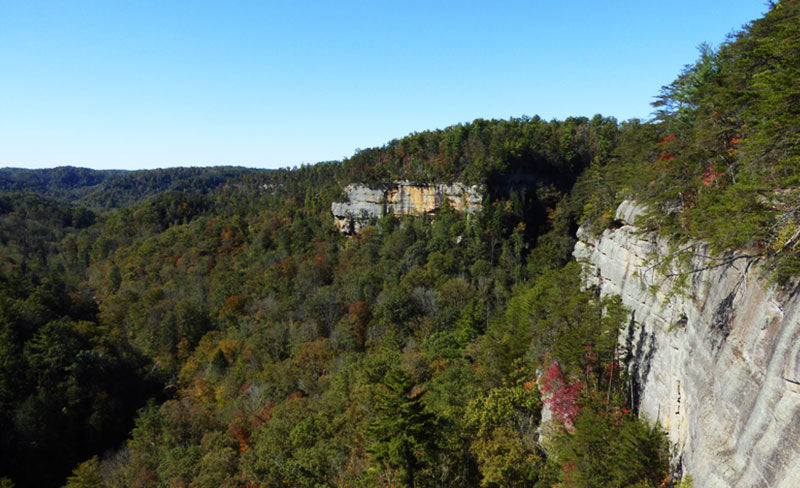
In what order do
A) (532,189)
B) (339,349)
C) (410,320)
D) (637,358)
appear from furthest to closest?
(532,189) → (410,320) → (339,349) → (637,358)

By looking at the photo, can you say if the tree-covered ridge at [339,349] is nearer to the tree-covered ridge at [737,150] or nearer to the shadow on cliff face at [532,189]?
the shadow on cliff face at [532,189]

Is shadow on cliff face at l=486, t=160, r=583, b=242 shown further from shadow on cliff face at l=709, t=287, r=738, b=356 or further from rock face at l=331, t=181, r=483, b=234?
shadow on cliff face at l=709, t=287, r=738, b=356

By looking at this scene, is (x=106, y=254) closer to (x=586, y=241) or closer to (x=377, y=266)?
(x=377, y=266)

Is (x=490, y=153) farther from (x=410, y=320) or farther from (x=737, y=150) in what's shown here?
(x=737, y=150)

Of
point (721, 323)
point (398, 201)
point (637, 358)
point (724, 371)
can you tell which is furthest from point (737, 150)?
point (398, 201)

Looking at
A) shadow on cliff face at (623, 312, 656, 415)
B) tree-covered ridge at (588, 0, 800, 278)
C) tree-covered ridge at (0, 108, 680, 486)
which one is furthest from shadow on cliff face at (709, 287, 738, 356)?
shadow on cliff face at (623, 312, 656, 415)

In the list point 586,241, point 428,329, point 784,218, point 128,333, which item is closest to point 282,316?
point 428,329
